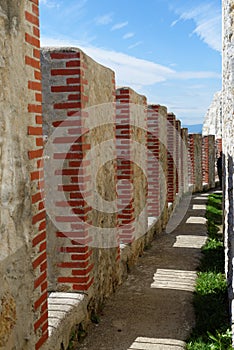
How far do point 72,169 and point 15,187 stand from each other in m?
1.43

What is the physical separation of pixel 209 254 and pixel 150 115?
305 centimetres

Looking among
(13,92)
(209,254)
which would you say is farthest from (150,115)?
(13,92)

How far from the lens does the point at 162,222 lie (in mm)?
9211

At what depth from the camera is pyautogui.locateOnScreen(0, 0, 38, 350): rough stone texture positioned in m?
2.50

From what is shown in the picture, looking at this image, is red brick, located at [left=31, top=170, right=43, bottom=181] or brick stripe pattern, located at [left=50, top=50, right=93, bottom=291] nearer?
red brick, located at [left=31, top=170, right=43, bottom=181]

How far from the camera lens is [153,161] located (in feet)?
28.4

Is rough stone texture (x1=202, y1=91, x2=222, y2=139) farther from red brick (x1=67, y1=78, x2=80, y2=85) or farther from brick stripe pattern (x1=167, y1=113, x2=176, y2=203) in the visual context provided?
red brick (x1=67, y1=78, x2=80, y2=85)

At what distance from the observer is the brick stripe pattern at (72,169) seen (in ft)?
13.0

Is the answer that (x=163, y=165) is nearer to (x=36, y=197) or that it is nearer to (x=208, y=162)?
(x=36, y=197)

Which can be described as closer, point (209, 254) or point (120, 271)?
point (120, 271)

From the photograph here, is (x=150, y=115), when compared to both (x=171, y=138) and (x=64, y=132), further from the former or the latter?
(x=64, y=132)

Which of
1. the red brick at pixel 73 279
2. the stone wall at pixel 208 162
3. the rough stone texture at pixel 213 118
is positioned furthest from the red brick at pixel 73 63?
the rough stone texture at pixel 213 118

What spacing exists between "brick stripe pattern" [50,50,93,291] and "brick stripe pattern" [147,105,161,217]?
4.43m

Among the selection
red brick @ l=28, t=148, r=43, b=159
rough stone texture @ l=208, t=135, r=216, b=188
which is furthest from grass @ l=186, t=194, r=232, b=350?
rough stone texture @ l=208, t=135, r=216, b=188
